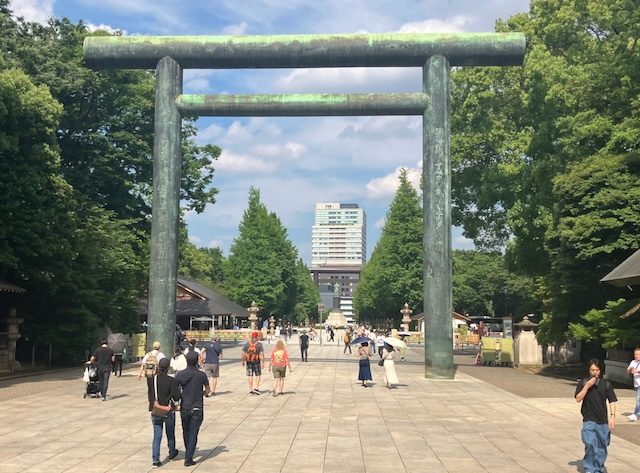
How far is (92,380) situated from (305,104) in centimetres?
1277

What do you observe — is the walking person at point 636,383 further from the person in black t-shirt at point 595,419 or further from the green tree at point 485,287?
the green tree at point 485,287

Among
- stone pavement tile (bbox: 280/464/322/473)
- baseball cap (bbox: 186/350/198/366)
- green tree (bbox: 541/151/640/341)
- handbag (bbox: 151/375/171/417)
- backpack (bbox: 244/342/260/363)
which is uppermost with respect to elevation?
green tree (bbox: 541/151/640/341)

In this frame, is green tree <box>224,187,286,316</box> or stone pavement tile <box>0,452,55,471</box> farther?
green tree <box>224,187,286,316</box>

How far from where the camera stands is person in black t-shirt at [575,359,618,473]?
9125mm

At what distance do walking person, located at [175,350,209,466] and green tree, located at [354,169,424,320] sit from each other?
63.5 m

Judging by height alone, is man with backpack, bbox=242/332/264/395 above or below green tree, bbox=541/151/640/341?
below

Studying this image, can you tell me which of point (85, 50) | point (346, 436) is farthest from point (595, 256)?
point (85, 50)

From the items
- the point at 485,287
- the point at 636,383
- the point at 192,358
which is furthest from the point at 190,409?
the point at 485,287

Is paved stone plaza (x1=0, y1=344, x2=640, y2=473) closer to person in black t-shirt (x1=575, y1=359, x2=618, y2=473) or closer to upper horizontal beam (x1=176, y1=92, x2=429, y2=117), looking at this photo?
person in black t-shirt (x1=575, y1=359, x2=618, y2=473)

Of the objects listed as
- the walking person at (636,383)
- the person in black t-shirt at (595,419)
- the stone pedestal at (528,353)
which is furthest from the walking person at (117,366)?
the stone pedestal at (528,353)

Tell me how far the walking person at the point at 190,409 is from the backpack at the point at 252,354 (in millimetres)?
8919

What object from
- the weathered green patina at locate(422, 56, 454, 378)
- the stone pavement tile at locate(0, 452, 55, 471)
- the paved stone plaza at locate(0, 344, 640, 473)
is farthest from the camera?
the weathered green patina at locate(422, 56, 454, 378)

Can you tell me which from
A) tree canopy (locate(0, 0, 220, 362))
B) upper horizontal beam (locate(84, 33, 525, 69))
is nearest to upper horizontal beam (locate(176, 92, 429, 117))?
upper horizontal beam (locate(84, 33, 525, 69))

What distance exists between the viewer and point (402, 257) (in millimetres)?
74062
